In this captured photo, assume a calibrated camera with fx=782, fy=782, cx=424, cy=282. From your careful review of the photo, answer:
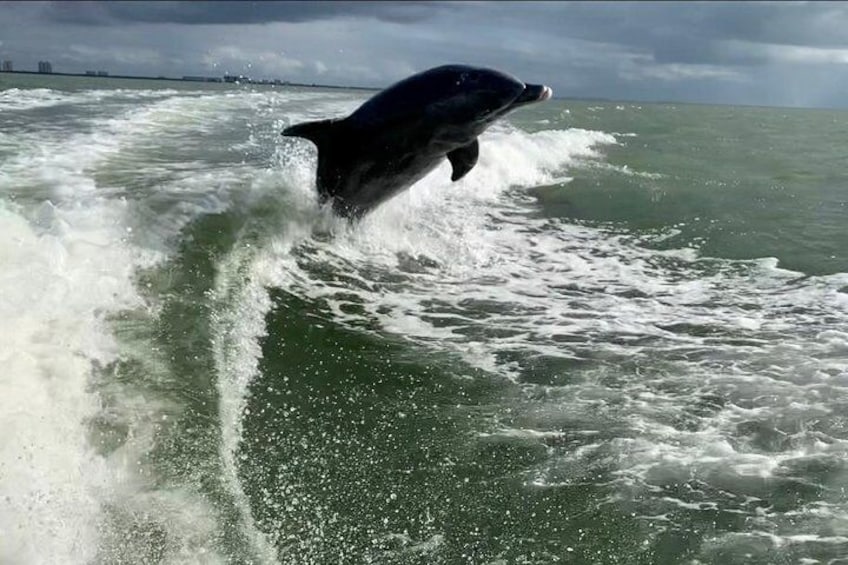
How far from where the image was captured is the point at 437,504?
4273mm

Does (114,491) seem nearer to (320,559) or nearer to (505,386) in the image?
(320,559)

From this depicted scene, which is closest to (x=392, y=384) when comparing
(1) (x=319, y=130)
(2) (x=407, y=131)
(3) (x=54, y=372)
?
(3) (x=54, y=372)

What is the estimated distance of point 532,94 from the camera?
8438 mm

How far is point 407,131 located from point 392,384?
405cm

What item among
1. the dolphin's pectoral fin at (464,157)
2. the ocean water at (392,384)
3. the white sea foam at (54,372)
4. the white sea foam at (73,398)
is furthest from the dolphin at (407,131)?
the white sea foam at (54,372)

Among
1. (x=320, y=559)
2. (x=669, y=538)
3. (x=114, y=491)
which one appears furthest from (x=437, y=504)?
(x=114, y=491)

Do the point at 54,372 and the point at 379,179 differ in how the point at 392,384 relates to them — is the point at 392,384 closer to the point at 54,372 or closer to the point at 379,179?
the point at 54,372

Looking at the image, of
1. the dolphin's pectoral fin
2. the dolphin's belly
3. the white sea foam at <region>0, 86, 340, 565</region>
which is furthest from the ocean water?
the dolphin's pectoral fin

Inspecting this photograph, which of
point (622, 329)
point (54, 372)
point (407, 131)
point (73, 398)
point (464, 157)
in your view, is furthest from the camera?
point (464, 157)

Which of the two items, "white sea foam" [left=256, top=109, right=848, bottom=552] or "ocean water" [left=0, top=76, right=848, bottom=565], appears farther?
"white sea foam" [left=256, top=109, right=848, bottom=552]

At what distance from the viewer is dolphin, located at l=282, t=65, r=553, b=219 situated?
857cm

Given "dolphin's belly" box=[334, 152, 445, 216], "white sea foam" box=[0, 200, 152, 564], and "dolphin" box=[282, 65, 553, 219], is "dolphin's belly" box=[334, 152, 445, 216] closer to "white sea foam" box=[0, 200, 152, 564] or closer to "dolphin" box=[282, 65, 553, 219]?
"dolphin" box=[282, 65, 553, 219]

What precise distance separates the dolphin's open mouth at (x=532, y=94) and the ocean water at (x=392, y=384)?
6.58 feet

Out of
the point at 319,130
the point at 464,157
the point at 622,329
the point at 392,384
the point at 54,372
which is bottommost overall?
the point at 392,384
